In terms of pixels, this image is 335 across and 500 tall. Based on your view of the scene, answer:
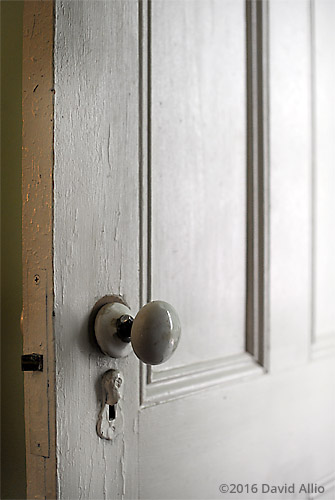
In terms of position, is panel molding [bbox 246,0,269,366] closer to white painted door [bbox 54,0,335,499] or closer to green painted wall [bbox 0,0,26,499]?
white painted door [bbox 54,0,335,499]

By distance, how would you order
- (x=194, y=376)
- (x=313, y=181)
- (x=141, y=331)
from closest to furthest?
(x=141, y=331)
(x=194, y=376)
(x=313, y=181)

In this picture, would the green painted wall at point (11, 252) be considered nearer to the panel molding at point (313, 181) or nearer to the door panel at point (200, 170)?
the door panel at point (200, 170)

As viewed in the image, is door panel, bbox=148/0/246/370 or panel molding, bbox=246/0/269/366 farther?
panel molding, bbox=246/0/269/366

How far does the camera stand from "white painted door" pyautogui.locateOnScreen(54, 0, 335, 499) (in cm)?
50

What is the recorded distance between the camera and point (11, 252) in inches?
22.5

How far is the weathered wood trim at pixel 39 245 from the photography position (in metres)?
0.48

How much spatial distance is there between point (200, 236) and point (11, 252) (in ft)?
0.69

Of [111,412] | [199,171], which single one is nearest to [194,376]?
[111,412]

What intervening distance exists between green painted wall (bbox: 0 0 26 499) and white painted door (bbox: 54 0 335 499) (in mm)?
93

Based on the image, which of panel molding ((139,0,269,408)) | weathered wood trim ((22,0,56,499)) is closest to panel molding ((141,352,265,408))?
panel molding ((139,0,269,408))

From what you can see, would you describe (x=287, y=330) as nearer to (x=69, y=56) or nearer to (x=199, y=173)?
(x=199, y=173)

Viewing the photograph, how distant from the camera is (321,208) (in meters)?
0.83

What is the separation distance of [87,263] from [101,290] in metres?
0.03
